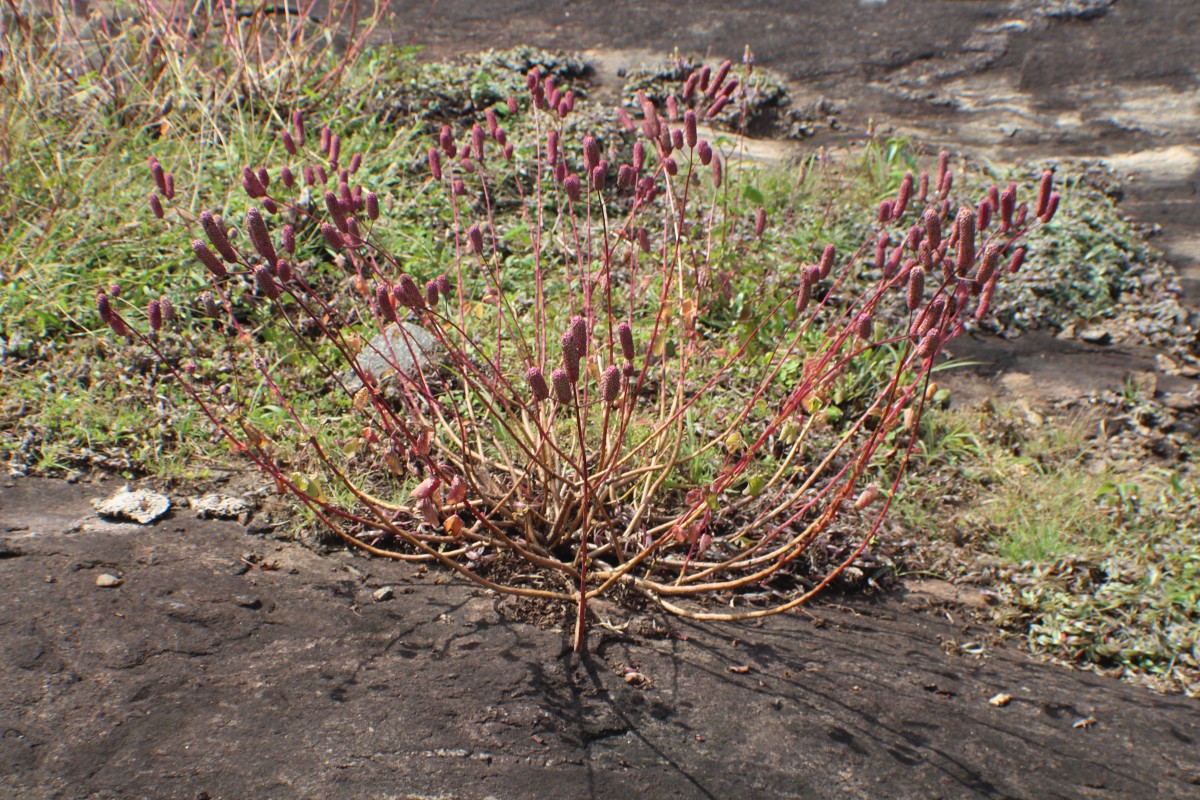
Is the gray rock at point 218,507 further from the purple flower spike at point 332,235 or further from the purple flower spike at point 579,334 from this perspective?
the purple flower spike at point 579,334

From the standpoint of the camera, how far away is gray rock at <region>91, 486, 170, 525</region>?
2.59 m

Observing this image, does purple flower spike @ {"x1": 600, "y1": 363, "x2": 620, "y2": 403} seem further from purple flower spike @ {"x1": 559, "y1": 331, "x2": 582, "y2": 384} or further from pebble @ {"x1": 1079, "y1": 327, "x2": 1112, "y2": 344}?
pebble @ {"x1": 1079, "y1": 327, "x2": 1112, "y2": 344}

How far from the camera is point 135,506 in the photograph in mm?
2629

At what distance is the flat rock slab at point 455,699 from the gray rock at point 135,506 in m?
0.09

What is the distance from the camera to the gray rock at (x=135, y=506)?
259 cm

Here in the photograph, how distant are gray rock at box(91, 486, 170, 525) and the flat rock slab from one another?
0.09 m

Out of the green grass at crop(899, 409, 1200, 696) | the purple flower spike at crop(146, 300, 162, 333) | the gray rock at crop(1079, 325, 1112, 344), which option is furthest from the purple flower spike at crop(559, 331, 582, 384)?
the gray rock at crop(1079, 325, 1112, 344)

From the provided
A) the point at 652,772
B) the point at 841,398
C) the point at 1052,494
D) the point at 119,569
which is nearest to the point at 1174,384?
the point at 1052,494

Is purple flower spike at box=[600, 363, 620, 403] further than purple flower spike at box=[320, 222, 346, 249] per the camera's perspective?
No

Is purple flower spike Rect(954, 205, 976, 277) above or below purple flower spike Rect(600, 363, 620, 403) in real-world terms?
above

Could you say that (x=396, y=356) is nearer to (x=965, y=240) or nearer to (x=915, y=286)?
(x=915, y=286)

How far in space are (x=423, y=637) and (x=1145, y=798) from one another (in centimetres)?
159

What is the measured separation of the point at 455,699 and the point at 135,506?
1228mm

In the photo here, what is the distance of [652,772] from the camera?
6.05 ft
